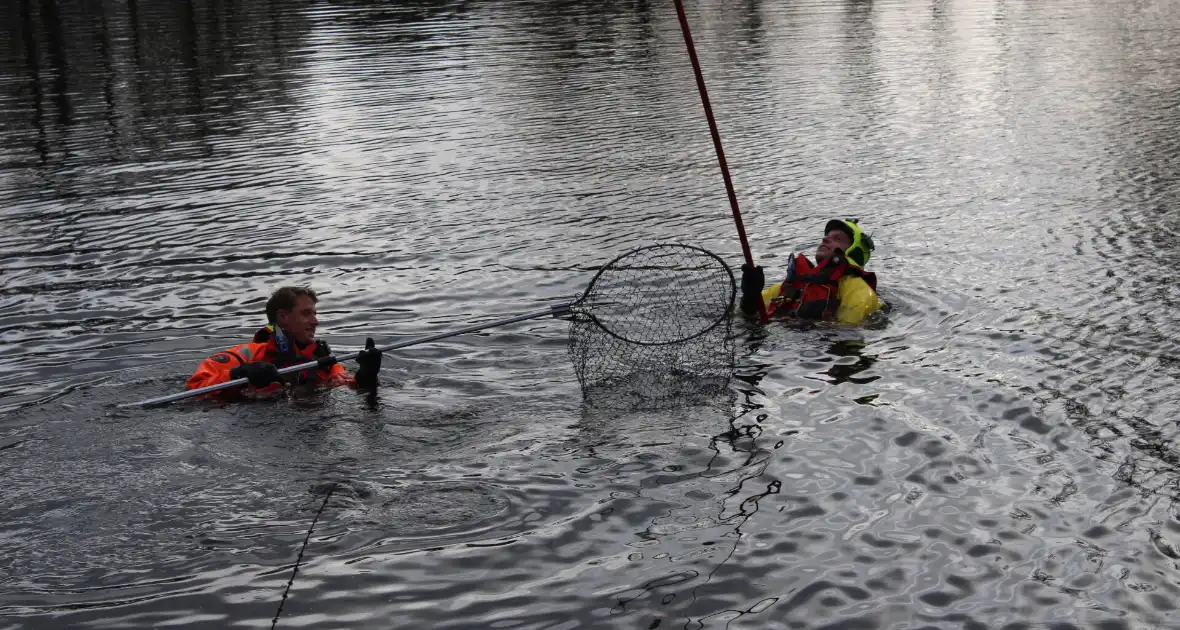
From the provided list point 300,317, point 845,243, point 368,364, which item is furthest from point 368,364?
point 845,243

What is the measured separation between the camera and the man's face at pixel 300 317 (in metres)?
10.4

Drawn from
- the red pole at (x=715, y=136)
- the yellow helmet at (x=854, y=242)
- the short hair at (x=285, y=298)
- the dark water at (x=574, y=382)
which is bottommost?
the dark water at (x=574, y=382)

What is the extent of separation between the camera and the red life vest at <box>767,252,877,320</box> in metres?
12.7

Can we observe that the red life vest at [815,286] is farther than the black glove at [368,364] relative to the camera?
Yes

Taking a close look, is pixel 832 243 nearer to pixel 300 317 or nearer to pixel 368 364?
pixel 368 364

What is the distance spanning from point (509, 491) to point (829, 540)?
230cm

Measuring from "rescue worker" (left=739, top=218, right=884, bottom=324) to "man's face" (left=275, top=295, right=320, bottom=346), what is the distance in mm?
4520

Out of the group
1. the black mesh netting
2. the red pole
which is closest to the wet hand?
the black mesh netting

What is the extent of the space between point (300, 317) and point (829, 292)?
555 cm

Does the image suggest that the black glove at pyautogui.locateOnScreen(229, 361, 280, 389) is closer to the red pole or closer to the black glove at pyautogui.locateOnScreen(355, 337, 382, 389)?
the black glove at pyautogui.locateOnScreen(355, 337, 382, 389)

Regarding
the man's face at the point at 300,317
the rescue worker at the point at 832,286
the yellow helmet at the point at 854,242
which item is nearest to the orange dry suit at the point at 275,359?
the man's face at the point at 300,317

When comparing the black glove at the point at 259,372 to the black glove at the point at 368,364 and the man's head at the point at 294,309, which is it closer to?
the man's head at the point at 294,309

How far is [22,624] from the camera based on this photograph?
7.12 meters

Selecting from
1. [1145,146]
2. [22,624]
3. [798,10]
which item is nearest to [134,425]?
[22,624]
